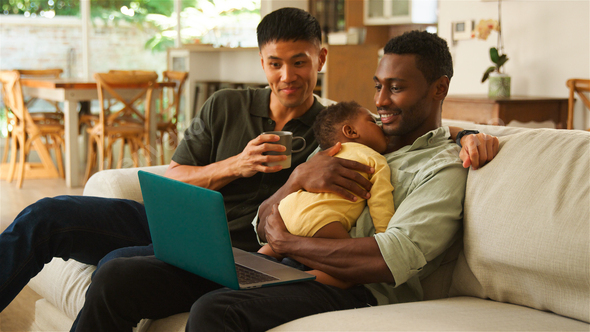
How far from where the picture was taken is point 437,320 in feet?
3.55

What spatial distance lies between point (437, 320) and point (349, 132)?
1.94 feet

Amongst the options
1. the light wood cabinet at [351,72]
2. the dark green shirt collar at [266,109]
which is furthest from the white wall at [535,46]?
the dark green shirt collar at [266,109]

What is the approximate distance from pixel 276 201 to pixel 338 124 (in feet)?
0.90

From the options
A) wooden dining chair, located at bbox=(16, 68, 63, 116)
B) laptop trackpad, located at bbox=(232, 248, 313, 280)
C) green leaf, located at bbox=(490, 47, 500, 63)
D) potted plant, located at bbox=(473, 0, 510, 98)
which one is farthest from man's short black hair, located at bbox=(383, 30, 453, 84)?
wooden dining chair, located at bbox=(16, 68, 63, 116)

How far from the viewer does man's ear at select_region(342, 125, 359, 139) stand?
4.88ft

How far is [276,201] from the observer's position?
1472mm

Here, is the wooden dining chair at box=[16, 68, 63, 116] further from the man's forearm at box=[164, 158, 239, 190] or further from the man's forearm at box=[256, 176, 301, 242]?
the man's forearm at box=[256, 176, 301, 242]

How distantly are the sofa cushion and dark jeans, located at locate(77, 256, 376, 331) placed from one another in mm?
284

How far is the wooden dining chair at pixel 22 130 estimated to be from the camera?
14.7ft

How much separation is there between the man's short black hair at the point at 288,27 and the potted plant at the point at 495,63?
2060 millimetres

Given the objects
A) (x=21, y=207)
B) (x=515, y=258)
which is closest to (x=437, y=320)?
(x=515, y=258)

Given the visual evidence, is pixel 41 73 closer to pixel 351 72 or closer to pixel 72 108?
pixel 72 108

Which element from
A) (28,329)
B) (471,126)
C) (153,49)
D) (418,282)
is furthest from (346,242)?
(153,49)

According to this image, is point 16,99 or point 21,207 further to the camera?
point 16,99
